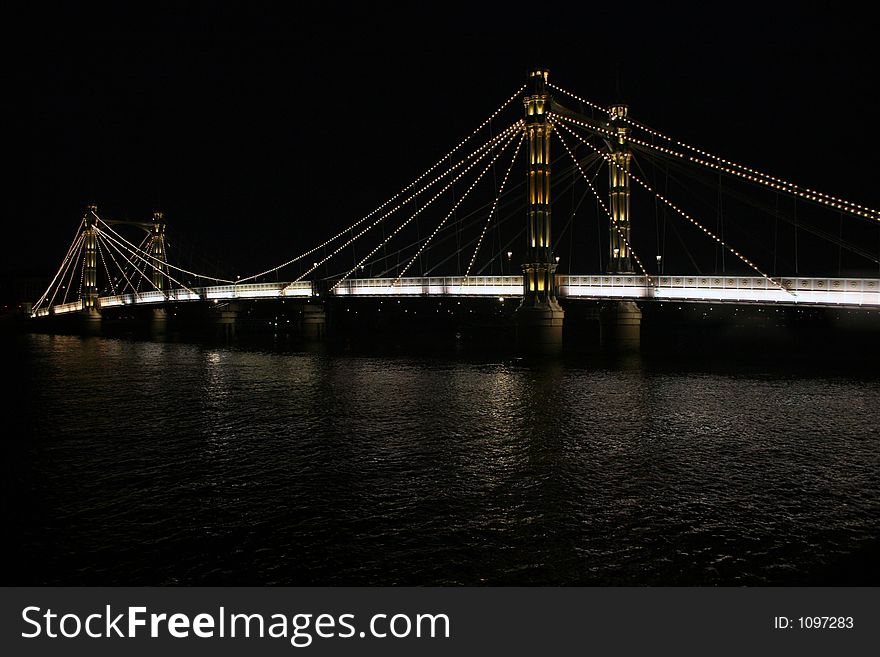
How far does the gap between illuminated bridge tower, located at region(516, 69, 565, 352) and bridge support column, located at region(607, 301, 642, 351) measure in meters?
A: 5.84

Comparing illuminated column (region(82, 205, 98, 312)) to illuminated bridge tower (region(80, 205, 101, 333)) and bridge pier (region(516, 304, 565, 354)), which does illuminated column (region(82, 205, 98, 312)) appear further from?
bridge pier (region(516, 304, 565, 354))

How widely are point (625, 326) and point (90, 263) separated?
72176mm

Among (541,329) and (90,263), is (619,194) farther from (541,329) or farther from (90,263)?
(90,263)

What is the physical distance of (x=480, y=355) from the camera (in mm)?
42000

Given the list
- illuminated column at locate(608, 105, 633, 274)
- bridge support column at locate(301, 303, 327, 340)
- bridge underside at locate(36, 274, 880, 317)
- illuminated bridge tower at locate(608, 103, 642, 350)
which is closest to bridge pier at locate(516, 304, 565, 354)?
bridge underside at locate(36, 274, 880, 317)

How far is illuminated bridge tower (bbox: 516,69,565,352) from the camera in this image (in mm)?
41062

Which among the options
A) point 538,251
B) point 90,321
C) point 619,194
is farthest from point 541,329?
point 90,321

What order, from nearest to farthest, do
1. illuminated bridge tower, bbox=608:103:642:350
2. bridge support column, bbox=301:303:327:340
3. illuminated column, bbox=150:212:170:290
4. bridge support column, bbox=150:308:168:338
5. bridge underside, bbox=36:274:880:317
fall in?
bridge underside, bbox=36:274:880:317 → illuminated bridge tower, bbox=608:103:642:350 → bridge support column, bbox=301:303:327:340 → bridge support column, bbox=150:308:168:338 → illuminated column, bbox=150:212:170:290

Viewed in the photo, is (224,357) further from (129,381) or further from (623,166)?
(623,166)

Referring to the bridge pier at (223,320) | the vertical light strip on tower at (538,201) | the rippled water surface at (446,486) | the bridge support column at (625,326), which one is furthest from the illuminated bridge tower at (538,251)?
the bridge pier at (223,320)

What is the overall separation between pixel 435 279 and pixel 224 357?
1562 cm

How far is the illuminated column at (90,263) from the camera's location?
84500 mm

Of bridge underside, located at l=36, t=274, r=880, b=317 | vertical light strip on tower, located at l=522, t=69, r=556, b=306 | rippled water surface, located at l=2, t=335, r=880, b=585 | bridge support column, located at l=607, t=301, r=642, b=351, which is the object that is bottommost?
rippled water surface, located at l=2, t=335, r=880, b=585
